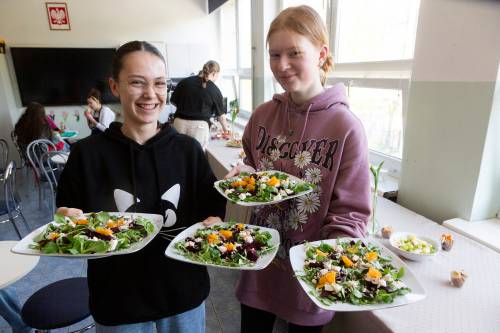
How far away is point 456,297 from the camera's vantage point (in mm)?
1057

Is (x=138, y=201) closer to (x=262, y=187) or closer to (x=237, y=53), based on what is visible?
(x=262, y=187)

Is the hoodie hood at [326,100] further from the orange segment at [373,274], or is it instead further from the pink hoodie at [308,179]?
the orange segment at [373,274]

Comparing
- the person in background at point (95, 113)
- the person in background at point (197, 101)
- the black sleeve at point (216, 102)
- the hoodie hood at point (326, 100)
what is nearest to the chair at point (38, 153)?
the person in background at point (95, 113)

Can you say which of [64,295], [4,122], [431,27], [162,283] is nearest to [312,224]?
[162,283]

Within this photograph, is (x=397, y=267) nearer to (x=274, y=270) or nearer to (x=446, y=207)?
(x=274, y=270)

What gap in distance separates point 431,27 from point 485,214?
2.95 feet

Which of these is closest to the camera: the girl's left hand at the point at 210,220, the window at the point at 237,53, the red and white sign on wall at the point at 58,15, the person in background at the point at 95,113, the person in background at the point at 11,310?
the girl's left hand at the point at 210,220

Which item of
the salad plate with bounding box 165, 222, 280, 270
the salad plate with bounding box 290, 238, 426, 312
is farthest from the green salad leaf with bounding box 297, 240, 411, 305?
the salad plate with bounding box 165, 222, 280, 270

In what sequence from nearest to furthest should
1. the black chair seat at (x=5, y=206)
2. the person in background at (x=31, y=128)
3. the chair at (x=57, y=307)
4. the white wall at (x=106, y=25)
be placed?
the chair at (x=57, y=307) < the black chair seat at (x=5, y=206) < the person in background at (x=31, y=128) < the white wall at (x=106, y=25)

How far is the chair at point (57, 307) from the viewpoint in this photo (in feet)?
4.63

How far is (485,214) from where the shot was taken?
59.5 inches

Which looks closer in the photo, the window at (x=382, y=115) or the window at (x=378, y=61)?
the window at (x=378, y=61)

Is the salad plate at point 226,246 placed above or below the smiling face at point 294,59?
below

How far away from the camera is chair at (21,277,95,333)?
1410 millimetres
